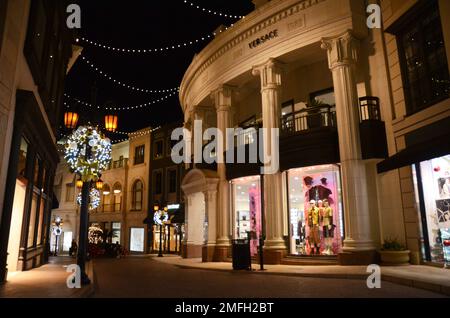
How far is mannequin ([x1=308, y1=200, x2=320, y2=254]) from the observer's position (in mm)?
15492

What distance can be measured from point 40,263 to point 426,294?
51.5ft

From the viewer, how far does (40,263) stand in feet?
56.3

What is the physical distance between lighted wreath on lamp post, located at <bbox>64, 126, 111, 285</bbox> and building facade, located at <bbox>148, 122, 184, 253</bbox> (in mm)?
21271

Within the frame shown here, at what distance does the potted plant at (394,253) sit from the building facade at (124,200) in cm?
2641

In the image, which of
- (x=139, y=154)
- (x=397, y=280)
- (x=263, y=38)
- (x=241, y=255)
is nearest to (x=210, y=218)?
(x=241, y=255)

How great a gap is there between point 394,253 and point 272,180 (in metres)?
5.61

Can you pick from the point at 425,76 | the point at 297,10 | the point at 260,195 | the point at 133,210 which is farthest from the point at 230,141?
the point at 133,210

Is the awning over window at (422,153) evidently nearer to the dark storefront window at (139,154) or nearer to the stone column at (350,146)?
the stone column at (350,146)

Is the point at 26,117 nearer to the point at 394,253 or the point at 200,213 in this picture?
the point at 394,253

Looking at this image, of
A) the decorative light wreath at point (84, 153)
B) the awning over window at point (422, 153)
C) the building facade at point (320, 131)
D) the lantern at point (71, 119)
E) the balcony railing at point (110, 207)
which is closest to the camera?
the awning over window at point (422, 153)

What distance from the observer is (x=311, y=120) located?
16500 millimetres

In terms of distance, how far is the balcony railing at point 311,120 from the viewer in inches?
626

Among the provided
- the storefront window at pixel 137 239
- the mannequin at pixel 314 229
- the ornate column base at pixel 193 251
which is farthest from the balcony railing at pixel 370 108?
the storefront window at pixel 137 239
